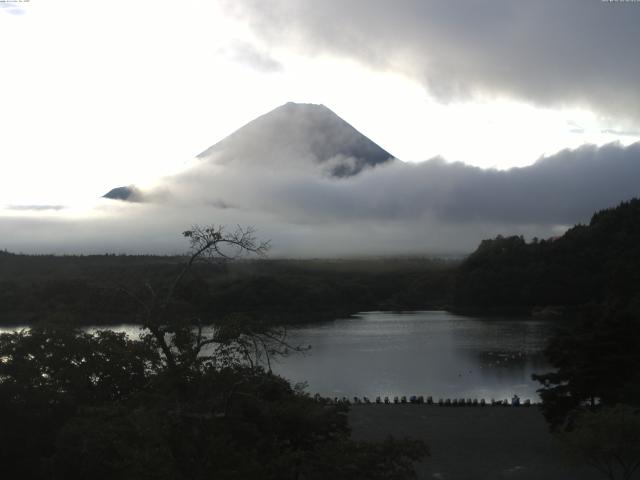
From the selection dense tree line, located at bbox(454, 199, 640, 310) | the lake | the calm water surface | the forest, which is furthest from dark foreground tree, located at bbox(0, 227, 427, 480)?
dense tree line, located at bbox(454, 199, 640, 310)

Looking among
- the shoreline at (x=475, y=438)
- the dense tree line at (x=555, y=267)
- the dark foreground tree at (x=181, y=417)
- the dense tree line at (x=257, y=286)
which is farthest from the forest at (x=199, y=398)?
the dense tree line at (x=555, y=267)

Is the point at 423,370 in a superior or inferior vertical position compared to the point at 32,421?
inferior

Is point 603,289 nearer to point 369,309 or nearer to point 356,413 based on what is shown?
point 369,309

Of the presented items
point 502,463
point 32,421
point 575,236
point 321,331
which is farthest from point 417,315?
point 32,421

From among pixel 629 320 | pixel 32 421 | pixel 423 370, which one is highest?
pixel 629 320

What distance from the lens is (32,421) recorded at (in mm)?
7566

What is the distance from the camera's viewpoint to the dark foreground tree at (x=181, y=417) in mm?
3854

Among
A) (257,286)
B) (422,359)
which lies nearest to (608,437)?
(422,359)

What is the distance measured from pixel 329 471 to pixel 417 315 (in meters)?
39.4

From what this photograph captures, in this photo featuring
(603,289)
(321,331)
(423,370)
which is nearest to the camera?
(423,370)

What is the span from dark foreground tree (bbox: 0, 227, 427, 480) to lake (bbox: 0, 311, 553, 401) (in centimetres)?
761

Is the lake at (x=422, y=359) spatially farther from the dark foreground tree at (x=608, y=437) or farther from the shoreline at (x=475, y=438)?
the dark foreground tree at (x=608, y=437)

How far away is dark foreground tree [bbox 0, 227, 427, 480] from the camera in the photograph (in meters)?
3.85

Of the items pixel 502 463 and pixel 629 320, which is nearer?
pixel 502 463
